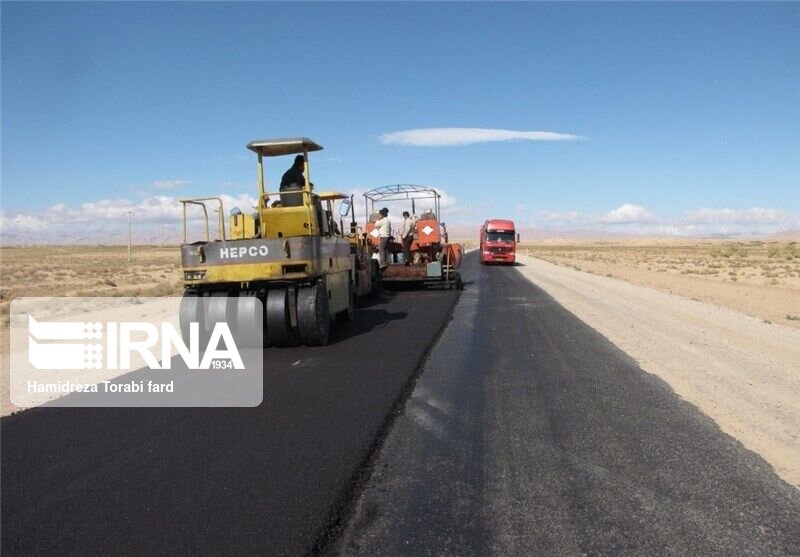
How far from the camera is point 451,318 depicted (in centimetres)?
1403

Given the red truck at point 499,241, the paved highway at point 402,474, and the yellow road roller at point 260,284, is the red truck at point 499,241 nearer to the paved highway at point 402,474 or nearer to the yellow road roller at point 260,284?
the yellow road roller at point 260,284

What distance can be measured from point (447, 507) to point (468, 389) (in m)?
3.32

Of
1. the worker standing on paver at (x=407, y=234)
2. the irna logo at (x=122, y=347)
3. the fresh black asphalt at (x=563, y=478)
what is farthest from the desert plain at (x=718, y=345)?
the worker standing on paver at (x=407, y=234)

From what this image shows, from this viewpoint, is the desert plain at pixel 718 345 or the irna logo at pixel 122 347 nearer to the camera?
the desert plain at pixel 718 345

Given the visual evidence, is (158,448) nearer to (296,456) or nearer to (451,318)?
(296,456)

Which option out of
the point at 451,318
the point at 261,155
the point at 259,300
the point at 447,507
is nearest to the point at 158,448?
the point at 447,507

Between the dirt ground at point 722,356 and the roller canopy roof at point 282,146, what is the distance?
6391 millimetres

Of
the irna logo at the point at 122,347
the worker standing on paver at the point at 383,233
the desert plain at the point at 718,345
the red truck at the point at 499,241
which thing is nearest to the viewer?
the desert plain at the point at 718,345

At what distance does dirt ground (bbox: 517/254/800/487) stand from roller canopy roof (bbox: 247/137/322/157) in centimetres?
639

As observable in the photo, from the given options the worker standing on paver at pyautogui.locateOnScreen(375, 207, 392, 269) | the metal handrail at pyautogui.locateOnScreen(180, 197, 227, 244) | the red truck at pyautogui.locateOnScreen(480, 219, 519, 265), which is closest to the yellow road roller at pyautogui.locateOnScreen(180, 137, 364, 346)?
the metal handrail at pyautogui.locateOnScreen(180, 197, 227, 244)

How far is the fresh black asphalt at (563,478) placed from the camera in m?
3.87

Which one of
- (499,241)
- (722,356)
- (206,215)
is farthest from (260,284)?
(499,241)

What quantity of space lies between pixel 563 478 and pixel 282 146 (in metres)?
8.26

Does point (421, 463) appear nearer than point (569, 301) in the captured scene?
Yes
